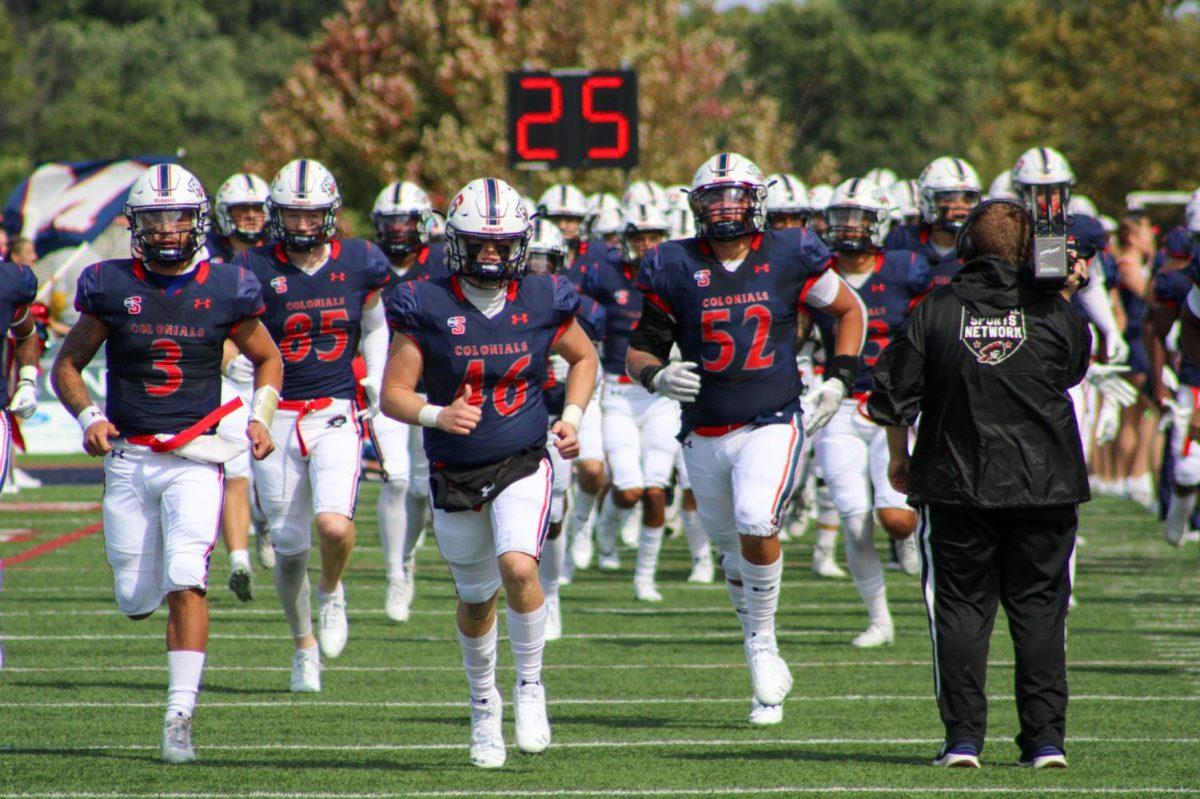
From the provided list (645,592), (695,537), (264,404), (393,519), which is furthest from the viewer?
(695,537)

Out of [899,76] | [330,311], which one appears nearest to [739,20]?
[899,76]

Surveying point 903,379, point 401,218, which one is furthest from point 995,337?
point 401,218

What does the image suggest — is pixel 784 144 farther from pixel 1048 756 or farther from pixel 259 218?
pixel 1048 756

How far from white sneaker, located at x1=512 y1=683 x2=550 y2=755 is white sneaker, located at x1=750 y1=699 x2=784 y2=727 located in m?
1.00

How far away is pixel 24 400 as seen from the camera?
26.5 feet

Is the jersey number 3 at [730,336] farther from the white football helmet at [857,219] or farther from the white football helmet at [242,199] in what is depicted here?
the white football helmet at [242,199]

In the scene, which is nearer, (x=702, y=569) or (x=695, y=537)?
(x=695, y=537)

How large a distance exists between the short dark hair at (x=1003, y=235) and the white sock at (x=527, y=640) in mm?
1866

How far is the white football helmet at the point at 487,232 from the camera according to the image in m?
6.62

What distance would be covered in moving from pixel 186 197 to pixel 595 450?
173 inches

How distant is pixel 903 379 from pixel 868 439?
3.27 m

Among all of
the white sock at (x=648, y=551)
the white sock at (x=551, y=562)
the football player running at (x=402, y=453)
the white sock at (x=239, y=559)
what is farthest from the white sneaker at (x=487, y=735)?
the white sock at (x=648, y=551)

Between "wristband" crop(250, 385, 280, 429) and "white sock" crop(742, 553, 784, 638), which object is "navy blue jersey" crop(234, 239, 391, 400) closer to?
"wristband" crop(250, 385, 280, 429)

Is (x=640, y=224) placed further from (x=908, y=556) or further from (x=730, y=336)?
(x=730, y=336)
